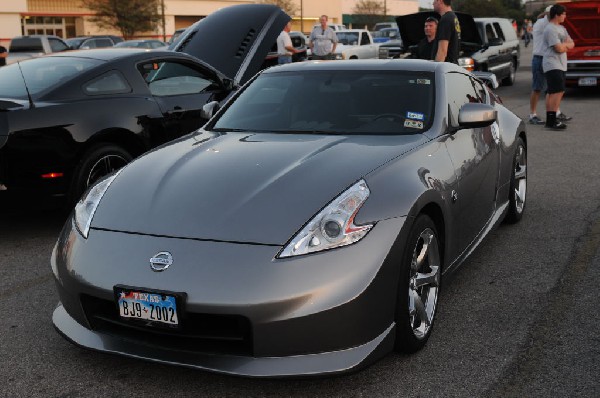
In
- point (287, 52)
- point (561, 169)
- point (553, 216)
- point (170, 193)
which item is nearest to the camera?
point (170, 193)

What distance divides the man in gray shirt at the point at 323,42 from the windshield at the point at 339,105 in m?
12.9

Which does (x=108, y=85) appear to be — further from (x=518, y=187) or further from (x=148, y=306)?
(x=148, y=306)

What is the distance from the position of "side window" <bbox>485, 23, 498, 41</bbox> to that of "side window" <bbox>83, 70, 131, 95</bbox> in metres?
12.8

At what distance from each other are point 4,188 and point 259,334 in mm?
3313

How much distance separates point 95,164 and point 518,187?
135 inches

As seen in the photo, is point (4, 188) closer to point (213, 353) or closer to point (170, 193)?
point (170, 193)

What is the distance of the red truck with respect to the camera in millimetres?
15789


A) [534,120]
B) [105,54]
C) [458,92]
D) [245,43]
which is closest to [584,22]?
[534,120]

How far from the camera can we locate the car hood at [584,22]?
15812 millimetres

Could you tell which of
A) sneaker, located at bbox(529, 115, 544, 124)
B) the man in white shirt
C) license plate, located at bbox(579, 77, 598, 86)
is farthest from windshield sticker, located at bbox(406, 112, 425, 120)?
the man in white shirt

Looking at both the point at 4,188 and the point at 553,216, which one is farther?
the point at 553,216

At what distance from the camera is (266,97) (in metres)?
4.99

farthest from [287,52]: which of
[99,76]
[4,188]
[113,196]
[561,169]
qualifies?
[113,196]

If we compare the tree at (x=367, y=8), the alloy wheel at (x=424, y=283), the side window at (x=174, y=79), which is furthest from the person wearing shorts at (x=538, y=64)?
the tree at (x=367, y=8)
